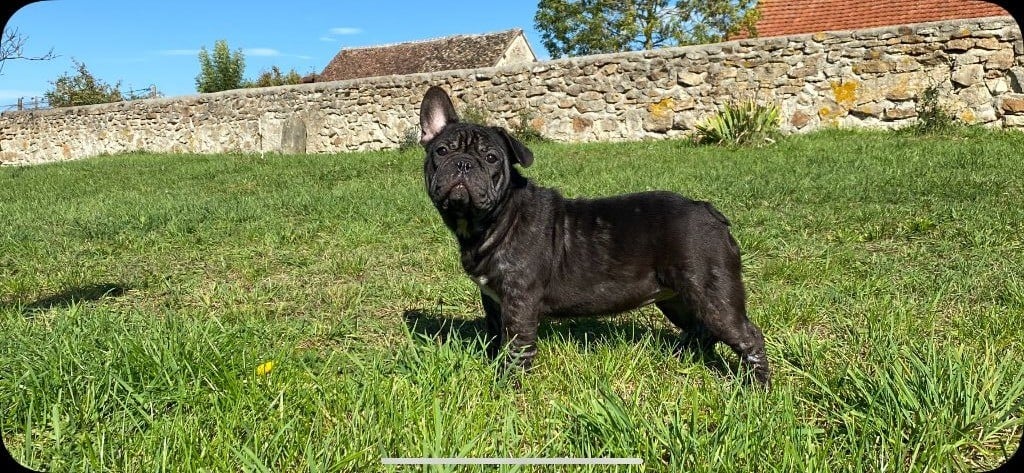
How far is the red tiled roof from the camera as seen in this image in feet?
57.9

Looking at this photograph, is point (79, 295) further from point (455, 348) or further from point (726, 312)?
point (726, 312)

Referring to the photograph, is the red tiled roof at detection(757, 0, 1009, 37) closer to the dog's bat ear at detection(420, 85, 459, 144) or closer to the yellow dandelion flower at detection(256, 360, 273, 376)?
the dog's bat ear at detection(420, 85, 459, 144)

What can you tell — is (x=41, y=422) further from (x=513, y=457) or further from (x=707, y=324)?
(x=707, y=324)

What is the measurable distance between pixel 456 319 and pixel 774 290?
7.33 feet

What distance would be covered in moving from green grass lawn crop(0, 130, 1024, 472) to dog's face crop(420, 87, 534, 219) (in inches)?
27.8

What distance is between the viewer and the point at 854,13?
20.4 meters

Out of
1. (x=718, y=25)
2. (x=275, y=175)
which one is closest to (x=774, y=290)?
(x=275, y=175)

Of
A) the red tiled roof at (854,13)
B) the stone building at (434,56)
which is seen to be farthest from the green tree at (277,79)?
the red tiled roof at (854,13)

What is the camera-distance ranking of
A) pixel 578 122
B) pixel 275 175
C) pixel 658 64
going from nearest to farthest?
pixel 275 175 → pixel 658 64 → pixel 578 122

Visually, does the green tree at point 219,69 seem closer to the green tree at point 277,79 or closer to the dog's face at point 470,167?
the green tree at point 277,79

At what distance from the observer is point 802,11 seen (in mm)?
22641

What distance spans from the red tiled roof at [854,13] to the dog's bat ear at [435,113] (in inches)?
674

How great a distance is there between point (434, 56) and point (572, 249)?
1339 inches

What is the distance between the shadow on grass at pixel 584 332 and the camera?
3369 mm
